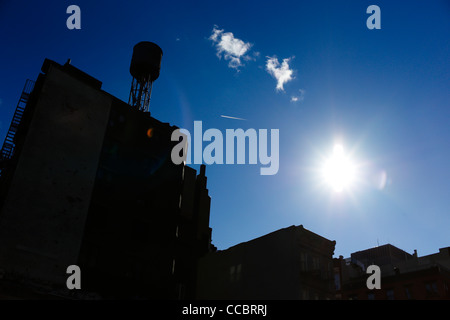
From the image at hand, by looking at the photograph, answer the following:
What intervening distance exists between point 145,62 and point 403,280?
45527 mm

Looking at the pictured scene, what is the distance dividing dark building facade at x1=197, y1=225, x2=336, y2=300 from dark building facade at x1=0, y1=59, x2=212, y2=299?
4101 mm

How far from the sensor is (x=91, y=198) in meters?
37.5

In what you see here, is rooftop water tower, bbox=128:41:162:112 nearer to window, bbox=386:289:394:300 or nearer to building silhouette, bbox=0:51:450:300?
building silhouette, bbox=0:51:450:300

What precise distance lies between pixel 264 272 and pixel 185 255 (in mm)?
9411

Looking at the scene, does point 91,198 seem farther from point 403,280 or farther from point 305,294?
point 403,280

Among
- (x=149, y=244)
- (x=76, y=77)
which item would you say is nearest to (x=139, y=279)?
(x=149, y=244)

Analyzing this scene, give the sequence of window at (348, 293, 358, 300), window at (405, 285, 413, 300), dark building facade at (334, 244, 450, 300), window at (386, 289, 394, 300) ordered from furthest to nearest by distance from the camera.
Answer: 1. window at (348, 293, 358, 300)
2. window at (386, 289, 394, 300)
3. window at (405, 285, 413, 300)
4. dark building facade at (334, 244, 450, 300)

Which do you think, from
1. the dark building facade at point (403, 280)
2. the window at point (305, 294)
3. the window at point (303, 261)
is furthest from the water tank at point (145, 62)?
the dark building facade at point (403, 280)

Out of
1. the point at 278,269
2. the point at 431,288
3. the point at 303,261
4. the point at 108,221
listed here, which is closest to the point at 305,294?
the point at 303,261

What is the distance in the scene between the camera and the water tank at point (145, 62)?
4959 centimetres

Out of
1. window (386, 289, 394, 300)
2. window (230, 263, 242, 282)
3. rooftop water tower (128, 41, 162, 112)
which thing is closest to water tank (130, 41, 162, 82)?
rooftop water tower (128, 41, 162, 112)

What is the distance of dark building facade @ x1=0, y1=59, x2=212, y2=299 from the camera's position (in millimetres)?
33094
